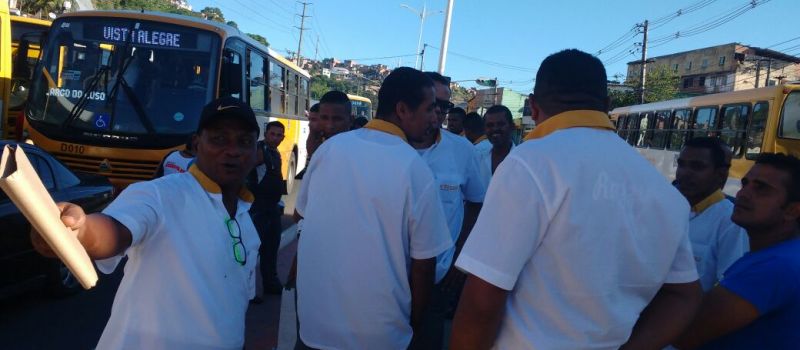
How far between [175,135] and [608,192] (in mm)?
7637

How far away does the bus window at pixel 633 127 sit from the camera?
20.5 metres

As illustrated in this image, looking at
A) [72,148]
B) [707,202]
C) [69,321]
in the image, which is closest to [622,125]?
[72,148]

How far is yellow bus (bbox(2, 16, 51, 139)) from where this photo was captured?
8.53 meters

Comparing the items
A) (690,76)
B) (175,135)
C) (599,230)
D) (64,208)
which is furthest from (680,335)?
(690,76)

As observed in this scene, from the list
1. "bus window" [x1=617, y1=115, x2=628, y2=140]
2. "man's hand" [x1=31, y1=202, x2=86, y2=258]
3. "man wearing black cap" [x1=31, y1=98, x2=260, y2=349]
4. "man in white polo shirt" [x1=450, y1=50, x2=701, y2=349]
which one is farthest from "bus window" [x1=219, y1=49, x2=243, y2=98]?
"bus window" [x1=617, y1=115, x2=628, y2=140]

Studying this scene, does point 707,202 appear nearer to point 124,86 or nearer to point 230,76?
point 230,76

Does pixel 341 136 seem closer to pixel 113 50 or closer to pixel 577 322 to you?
pixel 577 322

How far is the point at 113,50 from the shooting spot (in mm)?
8477

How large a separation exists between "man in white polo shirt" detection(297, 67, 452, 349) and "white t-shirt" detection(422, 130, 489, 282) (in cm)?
95

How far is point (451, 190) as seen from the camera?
3.47 meters

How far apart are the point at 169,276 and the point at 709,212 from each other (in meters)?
2.31

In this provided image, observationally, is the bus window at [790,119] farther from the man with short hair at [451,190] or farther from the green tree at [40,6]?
the green tree at [40,6]

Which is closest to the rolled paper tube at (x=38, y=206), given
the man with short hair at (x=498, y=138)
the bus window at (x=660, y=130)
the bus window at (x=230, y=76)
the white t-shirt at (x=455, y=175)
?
the white t-shirt at (x=455, y=175)

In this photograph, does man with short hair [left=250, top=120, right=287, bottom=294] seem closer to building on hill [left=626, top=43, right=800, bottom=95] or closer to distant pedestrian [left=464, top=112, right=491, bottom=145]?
distant pedestrian [left=464, top=112, right=491, bottom=145]
